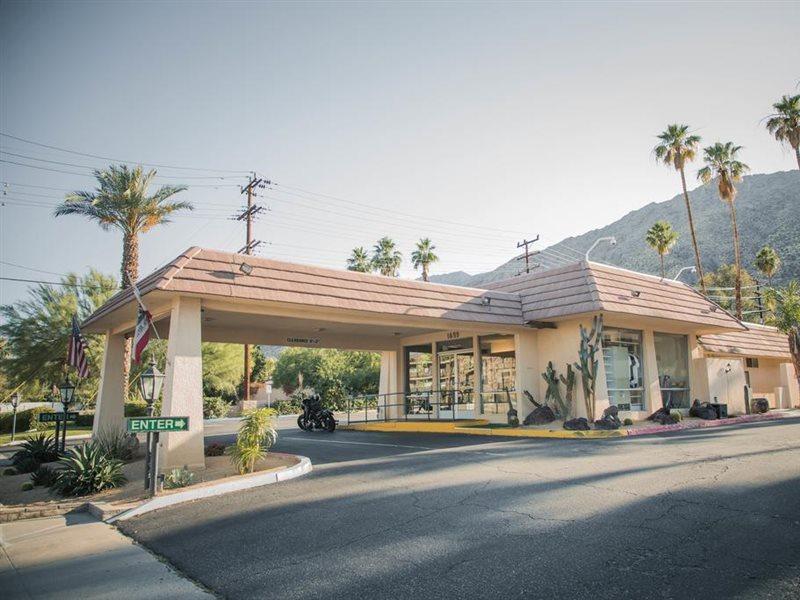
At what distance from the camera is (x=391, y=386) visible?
23.3 metres

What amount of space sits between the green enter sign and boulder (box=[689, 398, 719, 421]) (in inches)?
712

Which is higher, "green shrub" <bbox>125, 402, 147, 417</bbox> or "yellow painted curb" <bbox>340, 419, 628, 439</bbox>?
"green shrub" <bbox>125, 402, 147, 417</bbox>

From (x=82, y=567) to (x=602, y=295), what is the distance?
1454cm

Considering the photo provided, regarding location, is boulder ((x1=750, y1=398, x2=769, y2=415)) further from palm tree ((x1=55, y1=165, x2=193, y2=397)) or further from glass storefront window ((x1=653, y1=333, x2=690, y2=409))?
palm tree ((x1=55, y1=165, x2=193, y2=397))

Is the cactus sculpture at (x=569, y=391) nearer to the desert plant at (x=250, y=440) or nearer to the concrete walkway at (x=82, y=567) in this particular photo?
the desert plant at (x=250, y=440)

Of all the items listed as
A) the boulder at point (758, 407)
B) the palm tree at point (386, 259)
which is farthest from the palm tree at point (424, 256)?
the boulder at point (758, 407)

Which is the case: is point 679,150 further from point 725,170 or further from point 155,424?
point 155,424

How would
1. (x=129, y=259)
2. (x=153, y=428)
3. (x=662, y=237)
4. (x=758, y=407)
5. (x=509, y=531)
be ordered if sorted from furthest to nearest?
(x=662, y=237)
(x=129, y=259)
(x=758, y=407)
(x=153, y=428)
(x=509, y=531)

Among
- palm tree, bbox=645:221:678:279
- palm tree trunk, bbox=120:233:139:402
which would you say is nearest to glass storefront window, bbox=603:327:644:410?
palm tree trunk, bbox=120:233:139:402

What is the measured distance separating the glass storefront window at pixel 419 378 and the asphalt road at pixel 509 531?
11.9 metres

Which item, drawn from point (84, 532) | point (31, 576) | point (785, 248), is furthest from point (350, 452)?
point (785, 248)

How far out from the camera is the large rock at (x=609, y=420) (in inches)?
614

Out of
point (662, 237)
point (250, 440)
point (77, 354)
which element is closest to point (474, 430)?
point (250, 440)

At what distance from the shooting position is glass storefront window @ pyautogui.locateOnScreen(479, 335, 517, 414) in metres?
19.0
